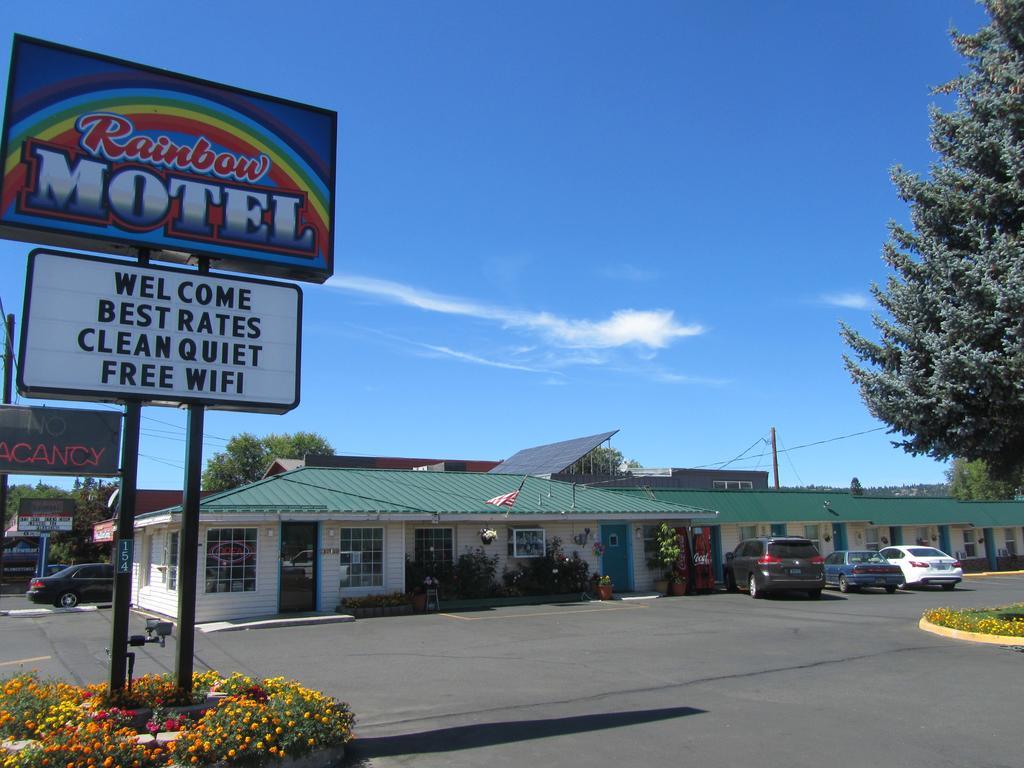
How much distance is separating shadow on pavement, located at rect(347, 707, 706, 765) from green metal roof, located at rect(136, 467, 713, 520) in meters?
12.2

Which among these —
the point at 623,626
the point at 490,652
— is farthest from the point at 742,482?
the point at 490,652

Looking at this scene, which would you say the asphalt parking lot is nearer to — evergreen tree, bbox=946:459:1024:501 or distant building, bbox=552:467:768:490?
distant building, bbox=552:467:768:490

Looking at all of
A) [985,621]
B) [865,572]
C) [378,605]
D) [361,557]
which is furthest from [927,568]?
[361,557]

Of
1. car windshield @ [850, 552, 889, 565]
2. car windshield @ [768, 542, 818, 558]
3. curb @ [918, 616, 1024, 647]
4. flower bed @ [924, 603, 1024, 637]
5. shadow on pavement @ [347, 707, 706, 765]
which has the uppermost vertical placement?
car windshield @ [768, 542, 818, 558]

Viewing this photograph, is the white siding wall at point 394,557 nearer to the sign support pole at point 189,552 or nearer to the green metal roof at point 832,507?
the green metal roof at point 832,507

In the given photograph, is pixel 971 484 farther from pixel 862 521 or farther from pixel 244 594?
pixel 244 594

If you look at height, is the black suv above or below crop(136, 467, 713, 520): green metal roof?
below

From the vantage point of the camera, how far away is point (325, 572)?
20062mm

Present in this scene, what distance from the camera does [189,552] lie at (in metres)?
7.57

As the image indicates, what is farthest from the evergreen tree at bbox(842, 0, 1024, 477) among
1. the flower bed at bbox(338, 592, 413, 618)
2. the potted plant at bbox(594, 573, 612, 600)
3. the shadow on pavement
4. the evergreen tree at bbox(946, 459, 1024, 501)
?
the evergreen tree at bbox(946, 459, 1024, 501)

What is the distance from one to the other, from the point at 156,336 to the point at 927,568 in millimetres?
27186

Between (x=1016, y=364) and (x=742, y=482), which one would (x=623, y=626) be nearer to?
(x=1016, y=364)

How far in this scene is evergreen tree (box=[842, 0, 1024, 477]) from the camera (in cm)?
1350

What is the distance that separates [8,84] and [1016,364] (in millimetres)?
14450
